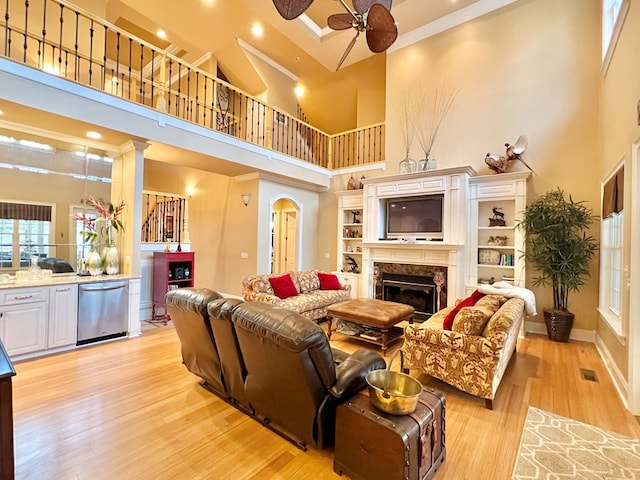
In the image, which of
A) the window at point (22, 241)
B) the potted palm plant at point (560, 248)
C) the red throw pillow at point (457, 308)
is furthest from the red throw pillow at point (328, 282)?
the window at point (22, 241)

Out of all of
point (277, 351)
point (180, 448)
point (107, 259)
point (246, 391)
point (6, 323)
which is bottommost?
point (180, 448)

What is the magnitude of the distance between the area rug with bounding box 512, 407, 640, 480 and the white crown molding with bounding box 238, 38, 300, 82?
8.45 meters

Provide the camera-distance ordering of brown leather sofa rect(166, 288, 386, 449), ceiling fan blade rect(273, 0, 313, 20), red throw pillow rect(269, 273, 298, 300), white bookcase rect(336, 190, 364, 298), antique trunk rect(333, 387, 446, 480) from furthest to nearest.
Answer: white bookcase rect(336, 190, 364, 298) < red throw pillow rect(269, 273, 298, 300) < ceiling fan blade rect(273, 0, 313, 20) < brown leather sofa rect(166, 288, 386, 449) < antique trunk rect(333, 387, 446, 480)

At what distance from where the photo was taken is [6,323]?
3291 millimetres

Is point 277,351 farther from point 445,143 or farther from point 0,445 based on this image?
point 445,143

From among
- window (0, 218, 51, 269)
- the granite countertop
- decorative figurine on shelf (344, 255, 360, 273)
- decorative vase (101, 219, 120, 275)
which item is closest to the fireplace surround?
decorative figurine on shelf (344, 255, 360, 273)

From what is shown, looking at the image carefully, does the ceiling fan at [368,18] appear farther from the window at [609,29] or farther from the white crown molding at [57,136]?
the white crown molding at [57,136]

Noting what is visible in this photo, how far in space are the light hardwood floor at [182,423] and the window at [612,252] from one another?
0.72 metres

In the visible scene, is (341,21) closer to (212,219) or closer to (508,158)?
(508,158)

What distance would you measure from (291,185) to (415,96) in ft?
10.8

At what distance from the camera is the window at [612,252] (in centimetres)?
322

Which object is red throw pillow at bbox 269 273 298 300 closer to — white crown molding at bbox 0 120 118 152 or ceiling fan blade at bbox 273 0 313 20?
white crown molding at bbox 0 120 118 152

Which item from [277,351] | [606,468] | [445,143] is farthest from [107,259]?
[445,143]

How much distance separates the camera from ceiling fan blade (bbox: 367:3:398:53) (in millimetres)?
2914
